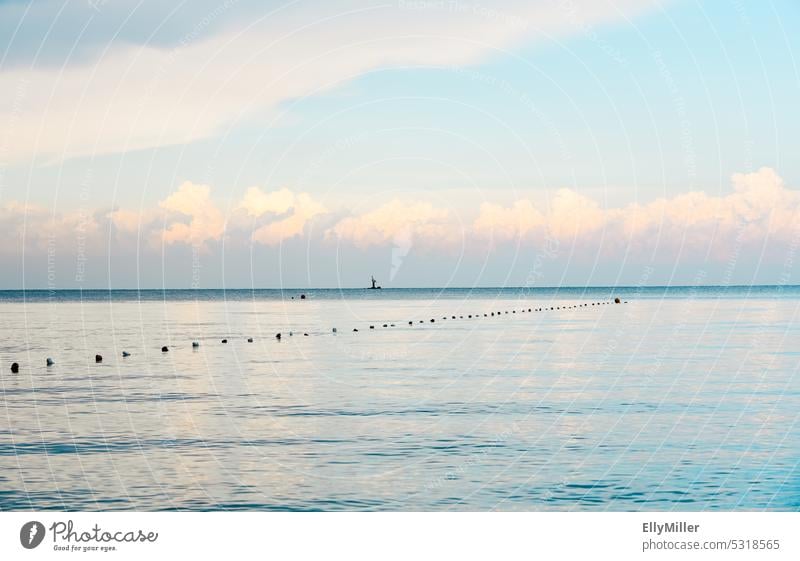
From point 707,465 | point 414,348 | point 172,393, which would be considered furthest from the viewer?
point 414,348

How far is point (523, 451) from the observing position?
30.4 m

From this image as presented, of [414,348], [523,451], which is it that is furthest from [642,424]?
[414,348]

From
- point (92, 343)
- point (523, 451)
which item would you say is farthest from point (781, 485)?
point (92, 343)

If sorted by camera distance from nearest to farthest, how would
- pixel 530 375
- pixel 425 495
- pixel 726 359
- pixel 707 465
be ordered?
pixel 425 495 → pixel 707 465 → pixel 530 375 → pixel 726 359

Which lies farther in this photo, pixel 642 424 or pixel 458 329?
pixel 458 329

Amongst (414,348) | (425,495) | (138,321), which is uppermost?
(138,321)

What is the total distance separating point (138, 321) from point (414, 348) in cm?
5308

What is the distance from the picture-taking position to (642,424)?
35.5 meters

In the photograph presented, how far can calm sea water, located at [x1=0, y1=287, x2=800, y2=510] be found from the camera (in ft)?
82.9

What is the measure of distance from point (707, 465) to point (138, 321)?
94.4m

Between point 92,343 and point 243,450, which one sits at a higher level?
point 92,343

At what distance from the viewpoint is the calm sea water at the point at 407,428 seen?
82.9ft

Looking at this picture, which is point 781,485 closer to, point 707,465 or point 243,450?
point 707,465

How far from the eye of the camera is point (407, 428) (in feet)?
114
